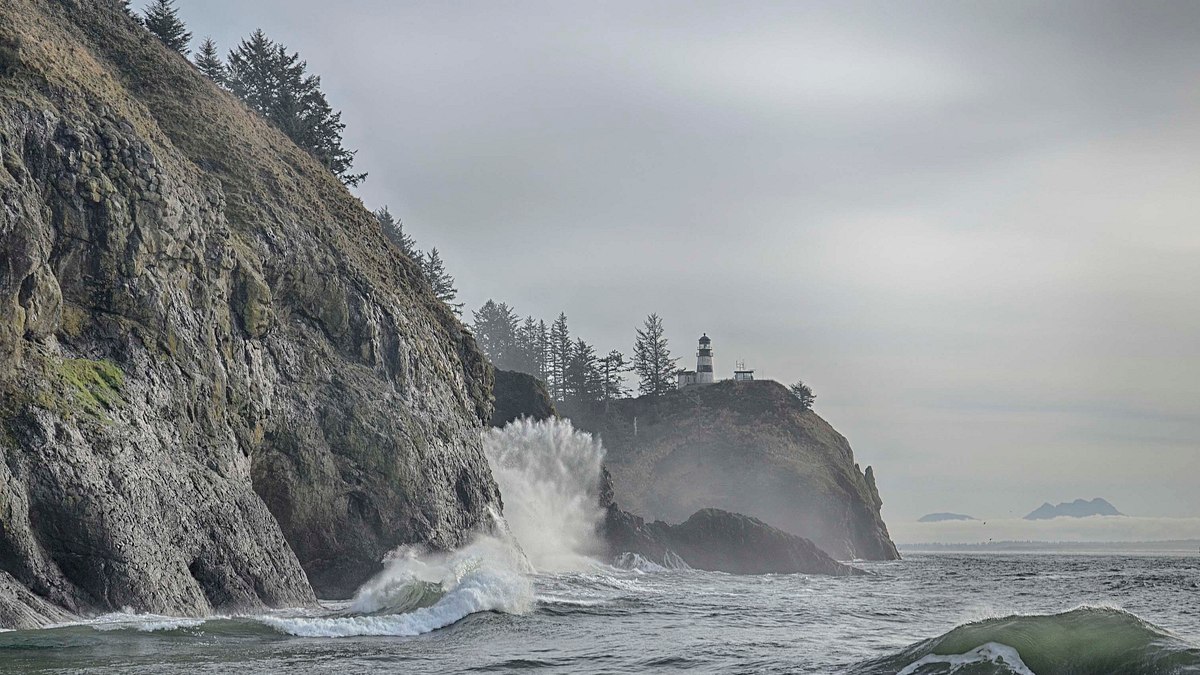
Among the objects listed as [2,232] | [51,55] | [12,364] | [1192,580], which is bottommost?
[1192,580]

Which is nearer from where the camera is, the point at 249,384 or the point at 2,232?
the point at 2,232

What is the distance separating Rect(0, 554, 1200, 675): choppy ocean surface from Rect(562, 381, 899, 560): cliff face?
202ft

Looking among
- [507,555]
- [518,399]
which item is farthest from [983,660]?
[518,399]

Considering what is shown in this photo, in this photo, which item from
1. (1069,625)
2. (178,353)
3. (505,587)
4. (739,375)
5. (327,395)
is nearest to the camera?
(1069,625)

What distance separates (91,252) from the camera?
1118 inches

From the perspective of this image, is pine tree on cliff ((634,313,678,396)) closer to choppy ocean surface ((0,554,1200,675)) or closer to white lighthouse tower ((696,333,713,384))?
white lighthouse tower ((696,333,713,384))

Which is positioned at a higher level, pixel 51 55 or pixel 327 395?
pixel 51 55

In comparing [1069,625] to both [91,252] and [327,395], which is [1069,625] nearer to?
[91,252]

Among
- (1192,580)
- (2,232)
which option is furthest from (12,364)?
(1192,580)

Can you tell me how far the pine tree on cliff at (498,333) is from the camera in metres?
132

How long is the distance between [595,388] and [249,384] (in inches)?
3329

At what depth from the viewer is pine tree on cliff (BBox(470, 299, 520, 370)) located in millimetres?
131875

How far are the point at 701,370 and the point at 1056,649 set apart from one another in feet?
381

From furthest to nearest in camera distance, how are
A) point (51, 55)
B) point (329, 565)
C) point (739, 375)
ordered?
1. point (739, 375)
2. point (329, 565)
3. point (51, 55)
